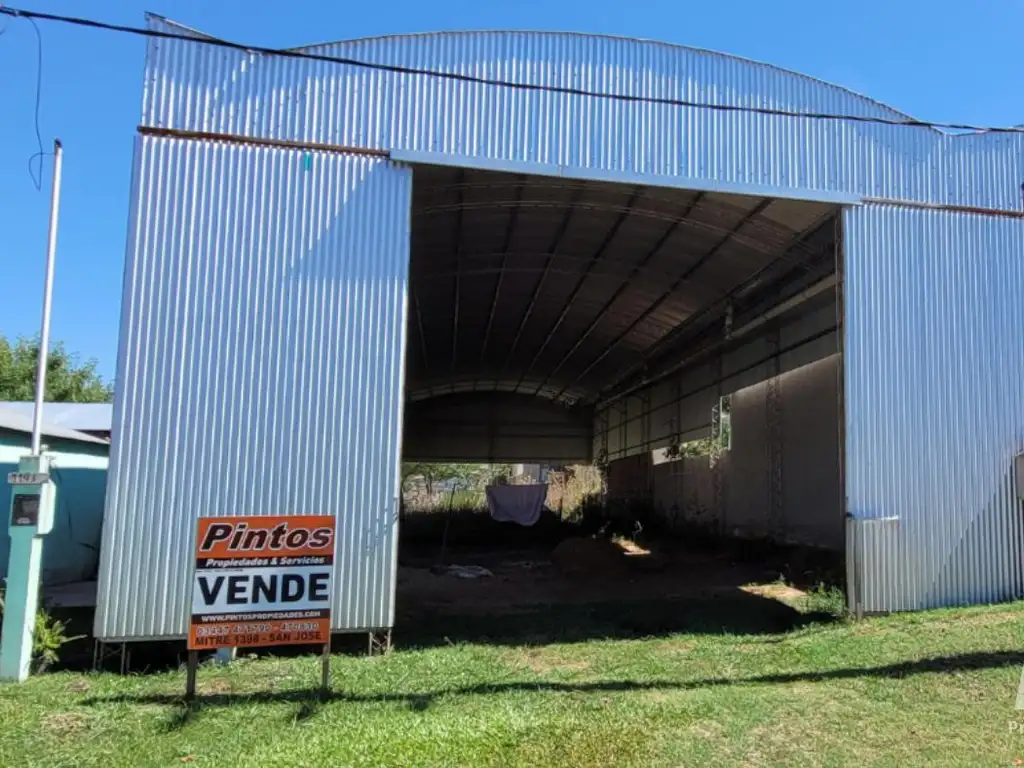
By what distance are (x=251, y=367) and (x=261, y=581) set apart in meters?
2.82

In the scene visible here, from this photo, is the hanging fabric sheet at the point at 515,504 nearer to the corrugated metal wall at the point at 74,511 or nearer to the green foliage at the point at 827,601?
the corrugated metal wall at the point at 74,511

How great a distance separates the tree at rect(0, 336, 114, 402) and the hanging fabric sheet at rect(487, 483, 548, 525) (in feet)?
57.6

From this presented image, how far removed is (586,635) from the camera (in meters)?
9.48

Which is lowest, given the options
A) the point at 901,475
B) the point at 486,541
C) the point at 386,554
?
the point at 486,541

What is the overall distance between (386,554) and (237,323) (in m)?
3.11

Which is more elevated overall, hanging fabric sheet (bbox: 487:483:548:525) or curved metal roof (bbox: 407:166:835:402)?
curved metal roof (bbox: 407:166:835:402)

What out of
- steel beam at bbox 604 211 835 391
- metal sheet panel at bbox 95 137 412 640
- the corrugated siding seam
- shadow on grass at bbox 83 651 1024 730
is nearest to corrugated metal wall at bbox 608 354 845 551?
steel beam at bbox 604 211 835 391

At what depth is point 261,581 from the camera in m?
6.56

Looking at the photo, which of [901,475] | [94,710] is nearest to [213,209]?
[94,710]

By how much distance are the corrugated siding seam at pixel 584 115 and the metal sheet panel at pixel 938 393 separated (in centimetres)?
77

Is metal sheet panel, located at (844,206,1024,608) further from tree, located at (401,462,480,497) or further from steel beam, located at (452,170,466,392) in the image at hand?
tree, located at (401,462,480,497)

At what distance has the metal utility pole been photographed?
23.9ft

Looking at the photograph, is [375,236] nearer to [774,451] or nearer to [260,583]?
[260,583]

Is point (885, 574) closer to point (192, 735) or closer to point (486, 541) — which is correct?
point (192, 735)
